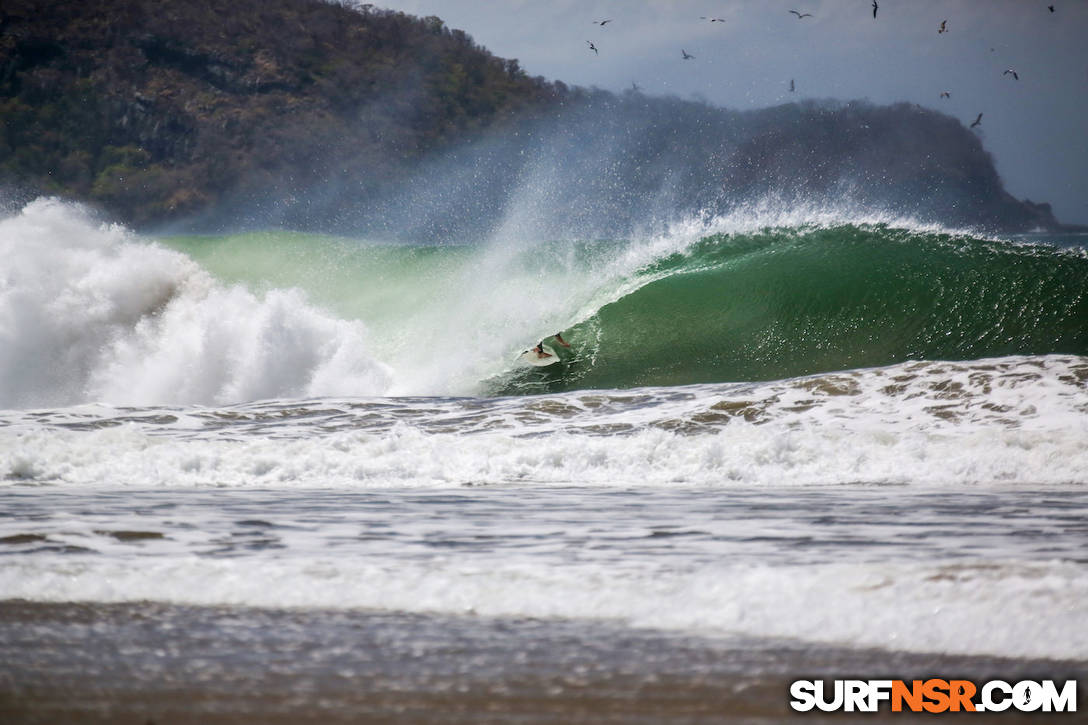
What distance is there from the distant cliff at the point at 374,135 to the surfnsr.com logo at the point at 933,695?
47924 millimetres

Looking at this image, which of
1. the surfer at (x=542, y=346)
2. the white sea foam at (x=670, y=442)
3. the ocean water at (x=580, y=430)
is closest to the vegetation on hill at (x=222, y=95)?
the ocean water at (x=580, y=430)

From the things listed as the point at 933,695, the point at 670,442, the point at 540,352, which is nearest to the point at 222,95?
the point at 540,352

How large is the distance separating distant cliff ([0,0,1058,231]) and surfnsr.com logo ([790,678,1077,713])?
157ft

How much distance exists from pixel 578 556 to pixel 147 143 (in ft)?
224

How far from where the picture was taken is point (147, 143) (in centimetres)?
6631

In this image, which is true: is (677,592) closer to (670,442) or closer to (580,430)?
(670,442)

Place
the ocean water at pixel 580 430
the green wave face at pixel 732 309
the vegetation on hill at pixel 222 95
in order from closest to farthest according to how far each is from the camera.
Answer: the ocean water at pixel 580 430
the green wave face at pixel 732 309
the vegetation on hill at pixel 222 95

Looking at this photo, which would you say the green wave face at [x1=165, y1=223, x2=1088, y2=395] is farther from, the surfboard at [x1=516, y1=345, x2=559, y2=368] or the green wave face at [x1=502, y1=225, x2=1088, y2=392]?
the surfboard at [x1=516, y1=345, x2=559, y2=368]

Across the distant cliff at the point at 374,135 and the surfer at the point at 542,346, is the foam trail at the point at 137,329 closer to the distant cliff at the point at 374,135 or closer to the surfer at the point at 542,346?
the surfer at the point at 542,346

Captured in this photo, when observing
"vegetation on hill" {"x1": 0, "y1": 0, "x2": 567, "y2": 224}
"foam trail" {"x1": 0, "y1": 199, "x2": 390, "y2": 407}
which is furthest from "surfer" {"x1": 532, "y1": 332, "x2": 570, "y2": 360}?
"vegetation on hill" {"x1": 0, "y1": 0, "x2": 567, "y2": 224}

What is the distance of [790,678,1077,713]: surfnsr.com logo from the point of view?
2414 millimetres

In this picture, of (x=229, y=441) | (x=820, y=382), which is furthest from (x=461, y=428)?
(x=820, y=382)

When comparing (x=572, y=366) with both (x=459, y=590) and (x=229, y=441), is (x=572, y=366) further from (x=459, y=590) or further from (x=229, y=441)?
(x=459, y=590)

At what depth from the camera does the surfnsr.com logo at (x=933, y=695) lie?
2.41m
